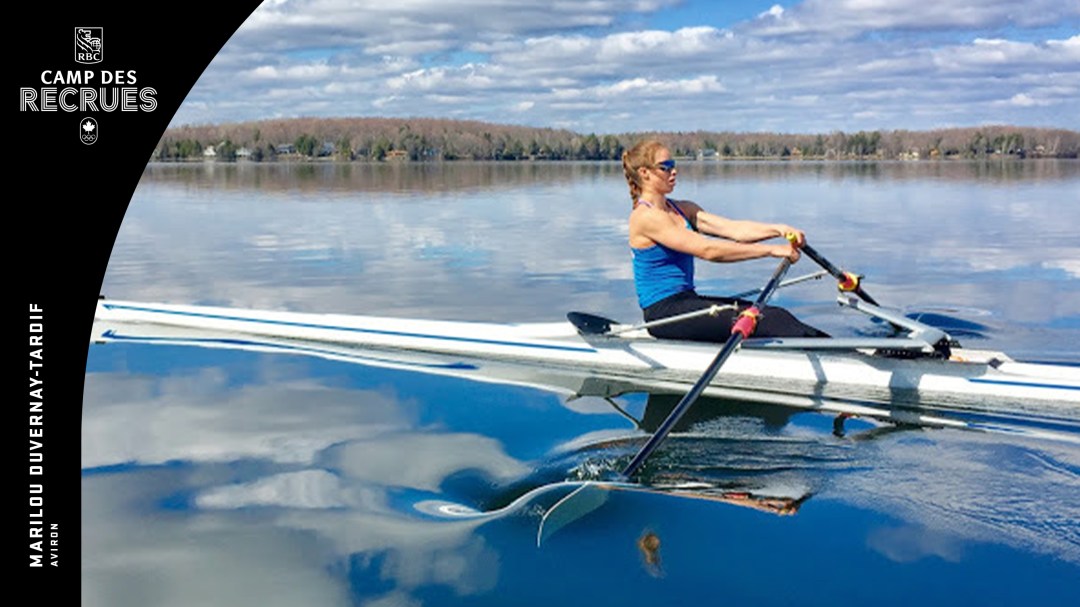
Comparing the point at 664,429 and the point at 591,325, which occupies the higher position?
the point at 591,325

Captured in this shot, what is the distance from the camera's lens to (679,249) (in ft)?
24.2

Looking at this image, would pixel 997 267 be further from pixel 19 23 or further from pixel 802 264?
pixel 19 23

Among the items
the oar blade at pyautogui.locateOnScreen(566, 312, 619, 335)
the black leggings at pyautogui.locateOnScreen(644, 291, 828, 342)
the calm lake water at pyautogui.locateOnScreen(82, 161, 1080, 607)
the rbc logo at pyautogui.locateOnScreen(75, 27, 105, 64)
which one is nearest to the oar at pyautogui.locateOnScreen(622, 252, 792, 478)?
the calm lake water at pyautogui.locateOnScreen(82, 161, 1080, 607)

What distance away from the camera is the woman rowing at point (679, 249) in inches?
289

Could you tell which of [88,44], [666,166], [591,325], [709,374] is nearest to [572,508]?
[709,374]

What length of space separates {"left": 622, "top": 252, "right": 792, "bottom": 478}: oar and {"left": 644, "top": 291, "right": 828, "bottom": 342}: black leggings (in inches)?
10.3

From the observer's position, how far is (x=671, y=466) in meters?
5.92

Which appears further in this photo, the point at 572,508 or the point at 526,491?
the point at 526,491

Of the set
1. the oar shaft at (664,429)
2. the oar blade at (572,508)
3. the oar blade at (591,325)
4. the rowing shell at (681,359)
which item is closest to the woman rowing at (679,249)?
the rowing shell at (681,359)

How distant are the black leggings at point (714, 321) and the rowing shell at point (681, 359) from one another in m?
0.11

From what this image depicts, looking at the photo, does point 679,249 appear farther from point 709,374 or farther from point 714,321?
point 709,374

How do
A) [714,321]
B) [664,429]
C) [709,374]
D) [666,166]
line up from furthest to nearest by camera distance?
1. [714,321]
2. [666,166]
3. [709,374]
4. [664,429]

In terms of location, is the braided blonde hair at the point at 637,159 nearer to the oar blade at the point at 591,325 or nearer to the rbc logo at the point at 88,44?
the oar blade at the point at 591,325

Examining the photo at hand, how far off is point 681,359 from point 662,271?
0.68m
